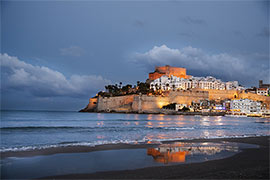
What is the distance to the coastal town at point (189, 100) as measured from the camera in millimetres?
60750

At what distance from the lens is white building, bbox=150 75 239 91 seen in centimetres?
6869

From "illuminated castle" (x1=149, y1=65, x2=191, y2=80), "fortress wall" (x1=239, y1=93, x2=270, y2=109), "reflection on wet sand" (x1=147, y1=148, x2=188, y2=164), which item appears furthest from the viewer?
"illuminated castle" (x1=149, y1=65, x2=191, y2=80)

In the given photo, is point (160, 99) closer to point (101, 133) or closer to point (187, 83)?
point (187, 83)

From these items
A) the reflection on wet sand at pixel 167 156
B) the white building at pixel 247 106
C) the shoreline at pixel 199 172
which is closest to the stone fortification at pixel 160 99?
the white building at pixel 247 106

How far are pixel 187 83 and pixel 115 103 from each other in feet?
71.3

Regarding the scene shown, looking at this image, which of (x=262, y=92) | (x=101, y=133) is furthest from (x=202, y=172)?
(x=262, y=92)

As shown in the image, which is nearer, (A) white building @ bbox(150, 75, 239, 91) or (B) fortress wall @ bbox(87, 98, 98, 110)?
(A) white building @ bbox(150, 75, 239, 91)

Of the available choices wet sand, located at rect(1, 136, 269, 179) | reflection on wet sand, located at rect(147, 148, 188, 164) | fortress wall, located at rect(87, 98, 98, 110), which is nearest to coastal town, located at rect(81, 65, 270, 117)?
fortress wall, located at rect(87, 98, 98, 110)

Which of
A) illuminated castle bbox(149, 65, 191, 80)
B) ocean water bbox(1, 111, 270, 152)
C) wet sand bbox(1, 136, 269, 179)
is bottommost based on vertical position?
ocean water bbox(1, 111, 270, 152)

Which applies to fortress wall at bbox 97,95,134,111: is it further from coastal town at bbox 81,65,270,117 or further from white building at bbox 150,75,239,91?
white building at bbox 150,75,239,91

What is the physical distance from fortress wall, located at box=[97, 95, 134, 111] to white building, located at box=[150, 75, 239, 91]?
37.3 ft

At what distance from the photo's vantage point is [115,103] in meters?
68.1

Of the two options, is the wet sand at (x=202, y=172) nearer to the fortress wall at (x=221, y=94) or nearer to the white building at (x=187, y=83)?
the fortress wall at (x=221, y=94)

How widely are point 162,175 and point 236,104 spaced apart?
62.3m
